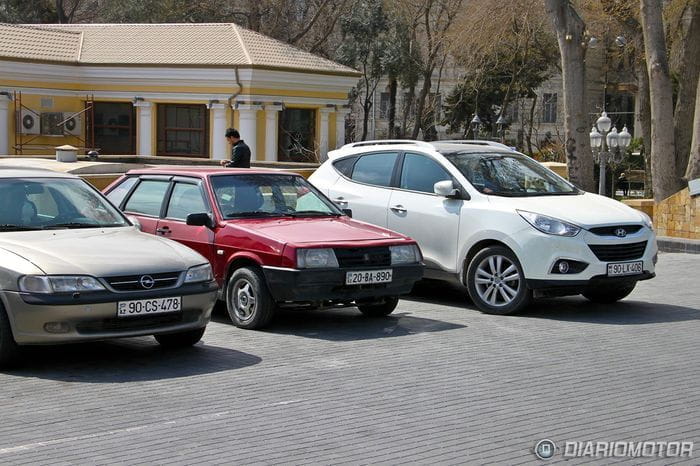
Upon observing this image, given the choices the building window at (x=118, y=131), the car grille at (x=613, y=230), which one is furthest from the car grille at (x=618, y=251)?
the building window at (x=118, y=131)

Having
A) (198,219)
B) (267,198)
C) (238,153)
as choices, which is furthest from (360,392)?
(238,153)

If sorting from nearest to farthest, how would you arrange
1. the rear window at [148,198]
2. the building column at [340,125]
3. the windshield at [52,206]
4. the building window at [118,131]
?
the windshield at [52,206], the rear window at [148,198], the building window at [118,131], the building column at [340,125]

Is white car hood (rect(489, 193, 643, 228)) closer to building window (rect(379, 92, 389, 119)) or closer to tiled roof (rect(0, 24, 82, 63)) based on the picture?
tiled roof (rect(0, 24, 82, 63))

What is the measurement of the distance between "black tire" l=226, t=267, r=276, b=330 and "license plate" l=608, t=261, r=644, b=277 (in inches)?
137

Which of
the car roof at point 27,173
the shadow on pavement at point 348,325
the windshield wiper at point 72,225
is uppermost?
the car roof at point 27,173

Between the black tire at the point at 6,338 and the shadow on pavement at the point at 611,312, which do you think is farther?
the shadow on pavement at the point at 611,312

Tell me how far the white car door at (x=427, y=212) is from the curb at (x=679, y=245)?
7.15 meters

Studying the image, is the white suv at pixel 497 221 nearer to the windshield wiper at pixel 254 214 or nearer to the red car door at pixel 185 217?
the windshield wiper at pixel 254 214

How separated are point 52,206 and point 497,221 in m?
4.49

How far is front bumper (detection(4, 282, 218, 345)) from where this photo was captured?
7.89m

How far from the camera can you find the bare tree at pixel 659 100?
22.3 metres

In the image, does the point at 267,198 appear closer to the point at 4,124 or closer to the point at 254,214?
the point at 254,214

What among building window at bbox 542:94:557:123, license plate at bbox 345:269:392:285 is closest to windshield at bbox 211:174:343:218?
license plate at bbox 345:269:392:285

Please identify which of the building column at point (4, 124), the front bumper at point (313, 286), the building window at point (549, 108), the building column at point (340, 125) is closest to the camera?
the front bumper at point (313, 286)
